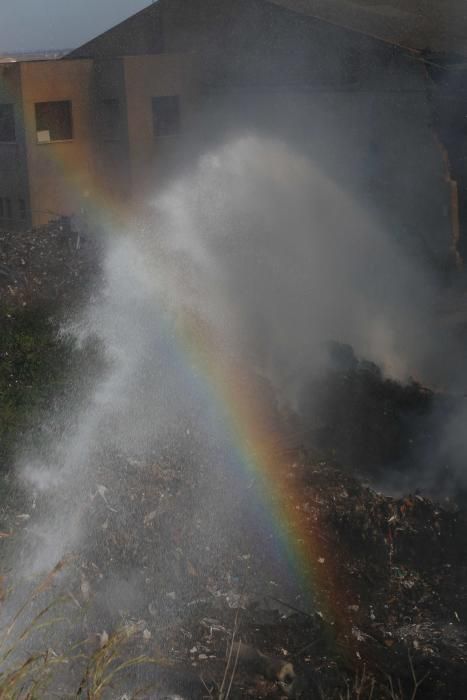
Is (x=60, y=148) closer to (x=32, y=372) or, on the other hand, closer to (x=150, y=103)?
(x=150, y=103)

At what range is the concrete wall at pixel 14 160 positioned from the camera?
2108cm

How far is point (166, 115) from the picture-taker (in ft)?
74.7

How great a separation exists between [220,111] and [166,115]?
1.43 m

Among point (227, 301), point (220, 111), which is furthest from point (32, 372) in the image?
point (220, 111)

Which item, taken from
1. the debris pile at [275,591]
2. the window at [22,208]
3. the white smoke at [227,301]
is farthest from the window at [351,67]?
the debris pile at [275,591]

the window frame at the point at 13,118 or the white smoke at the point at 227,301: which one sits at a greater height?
the window frame at the point at 13,118

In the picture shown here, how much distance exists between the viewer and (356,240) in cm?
1639

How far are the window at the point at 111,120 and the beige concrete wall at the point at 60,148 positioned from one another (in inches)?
13.7

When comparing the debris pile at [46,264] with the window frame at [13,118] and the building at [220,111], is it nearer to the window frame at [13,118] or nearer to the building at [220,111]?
the building at [220,111]

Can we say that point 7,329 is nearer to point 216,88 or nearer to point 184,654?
point 184,654

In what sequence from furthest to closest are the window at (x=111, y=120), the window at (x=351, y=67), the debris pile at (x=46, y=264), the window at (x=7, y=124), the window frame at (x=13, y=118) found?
1. the window at (x=111, y=120)
2. the window at (x=7, y=124)
3. the window frame at (x=13, y=118)
4. the window at (x=351, y=67)
5. the debris pile at (x=46, y=264)

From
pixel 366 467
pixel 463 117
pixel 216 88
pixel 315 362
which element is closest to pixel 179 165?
pixel 216 88

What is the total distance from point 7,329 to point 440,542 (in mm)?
5361

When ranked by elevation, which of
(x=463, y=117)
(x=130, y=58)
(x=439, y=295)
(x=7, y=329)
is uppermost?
(x=130, y=58)
